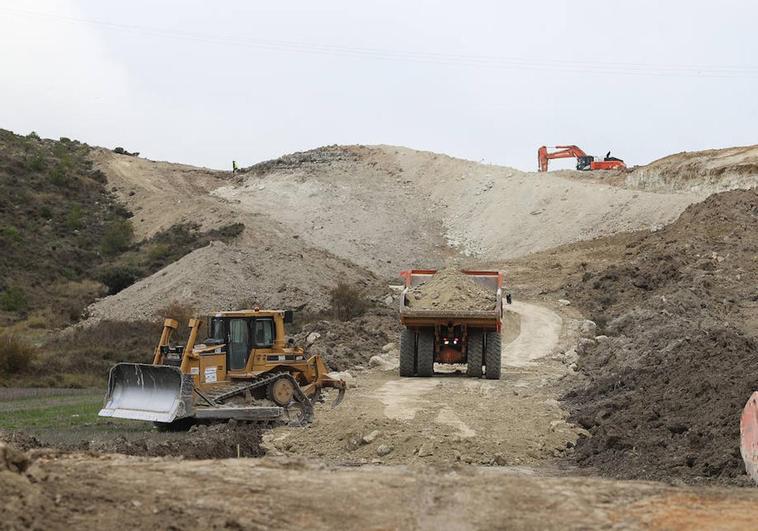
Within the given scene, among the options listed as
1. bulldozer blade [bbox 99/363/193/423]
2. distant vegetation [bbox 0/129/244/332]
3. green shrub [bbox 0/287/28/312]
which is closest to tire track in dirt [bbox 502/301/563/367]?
bulldozer blade [bbox 99/363/193/423]

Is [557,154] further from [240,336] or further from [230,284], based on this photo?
[240,336]

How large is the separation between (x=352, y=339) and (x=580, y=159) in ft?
141

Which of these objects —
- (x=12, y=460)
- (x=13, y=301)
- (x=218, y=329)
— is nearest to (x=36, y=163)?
(x=13, y=301)

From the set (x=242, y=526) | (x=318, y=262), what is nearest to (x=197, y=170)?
(x=318, y=262)

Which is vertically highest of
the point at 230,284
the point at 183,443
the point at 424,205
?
the point at 424,205

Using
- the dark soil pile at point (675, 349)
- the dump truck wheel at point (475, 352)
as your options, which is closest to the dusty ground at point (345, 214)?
the dark soil pile at point (675, 349)

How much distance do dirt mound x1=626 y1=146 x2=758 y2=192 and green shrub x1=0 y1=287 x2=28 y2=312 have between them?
3275 cm

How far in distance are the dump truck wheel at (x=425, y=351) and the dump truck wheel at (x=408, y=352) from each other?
16 cm

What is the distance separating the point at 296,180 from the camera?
69.4 meters

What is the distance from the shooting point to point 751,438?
10305 mm

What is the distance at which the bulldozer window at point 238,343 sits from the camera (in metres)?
17.2

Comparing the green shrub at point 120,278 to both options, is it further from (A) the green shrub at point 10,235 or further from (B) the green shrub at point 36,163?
(B) the green shrub at point 36,163

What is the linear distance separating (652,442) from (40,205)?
55.1m

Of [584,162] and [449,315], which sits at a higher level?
[584,162]
